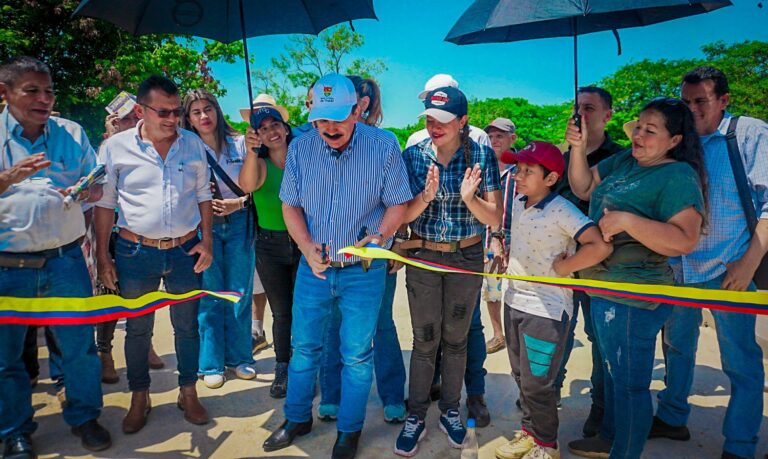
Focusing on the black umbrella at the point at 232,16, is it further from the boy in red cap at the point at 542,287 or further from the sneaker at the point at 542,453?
the sneaker at the point at 542,453

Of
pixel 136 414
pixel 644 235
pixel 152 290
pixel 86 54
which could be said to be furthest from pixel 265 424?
pixel 86 54

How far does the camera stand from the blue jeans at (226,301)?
4.02m

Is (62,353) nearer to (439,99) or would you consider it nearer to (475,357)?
(475,357)

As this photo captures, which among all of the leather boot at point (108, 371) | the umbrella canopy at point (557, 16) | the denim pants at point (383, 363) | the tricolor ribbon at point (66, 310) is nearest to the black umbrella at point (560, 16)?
the umbrella canopy at point (557, 16)

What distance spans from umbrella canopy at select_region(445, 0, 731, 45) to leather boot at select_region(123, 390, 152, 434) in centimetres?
338

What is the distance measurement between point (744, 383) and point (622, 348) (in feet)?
3.37

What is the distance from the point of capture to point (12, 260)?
112 inches

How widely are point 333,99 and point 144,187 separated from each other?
4.79 feet

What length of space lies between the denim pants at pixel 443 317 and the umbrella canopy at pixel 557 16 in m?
1.46

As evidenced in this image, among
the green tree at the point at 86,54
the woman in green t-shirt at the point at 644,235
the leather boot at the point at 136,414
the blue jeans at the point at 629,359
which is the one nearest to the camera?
the woman in green t-shirt at the point at 644,235

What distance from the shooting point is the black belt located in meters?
2.85

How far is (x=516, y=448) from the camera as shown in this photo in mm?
2996

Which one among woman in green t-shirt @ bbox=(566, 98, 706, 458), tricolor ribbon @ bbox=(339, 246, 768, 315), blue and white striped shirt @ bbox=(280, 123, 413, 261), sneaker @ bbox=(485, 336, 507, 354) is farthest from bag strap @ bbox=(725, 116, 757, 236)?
sneaker @ bbox=(485, 336, 507, 354)

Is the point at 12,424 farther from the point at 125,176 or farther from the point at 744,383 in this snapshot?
the point at 744,383
